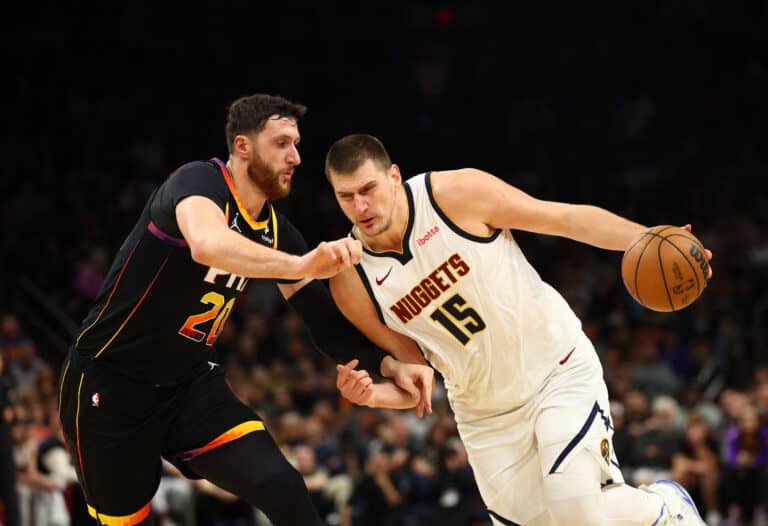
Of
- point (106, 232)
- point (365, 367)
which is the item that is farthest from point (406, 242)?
point (106, 232)

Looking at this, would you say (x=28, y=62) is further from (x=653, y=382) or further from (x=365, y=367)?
(x=365, y=367)

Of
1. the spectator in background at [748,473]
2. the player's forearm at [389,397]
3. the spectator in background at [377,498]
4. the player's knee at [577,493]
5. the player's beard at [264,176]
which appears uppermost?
the player's beard at [264,176]

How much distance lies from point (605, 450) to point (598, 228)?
1075 mm

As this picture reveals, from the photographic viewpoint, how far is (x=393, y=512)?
11.9 meters

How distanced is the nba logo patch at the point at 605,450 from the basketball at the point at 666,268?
72 cm

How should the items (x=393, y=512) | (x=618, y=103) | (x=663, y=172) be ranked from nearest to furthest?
(x=393, y=512) < (x=663, y=172) < (x=618, y=103)

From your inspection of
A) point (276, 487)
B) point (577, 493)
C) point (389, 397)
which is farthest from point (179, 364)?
point (577, 493)

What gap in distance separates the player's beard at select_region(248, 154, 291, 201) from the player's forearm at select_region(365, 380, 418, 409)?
3.51ft

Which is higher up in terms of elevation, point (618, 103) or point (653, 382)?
point (618, 103)

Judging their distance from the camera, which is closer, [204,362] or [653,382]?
[204,362]

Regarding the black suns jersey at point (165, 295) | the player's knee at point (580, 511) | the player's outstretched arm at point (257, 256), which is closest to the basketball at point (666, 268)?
the player's knee at point (580, 511)

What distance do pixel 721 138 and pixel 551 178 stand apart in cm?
292

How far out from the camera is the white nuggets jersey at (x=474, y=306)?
5312 mm

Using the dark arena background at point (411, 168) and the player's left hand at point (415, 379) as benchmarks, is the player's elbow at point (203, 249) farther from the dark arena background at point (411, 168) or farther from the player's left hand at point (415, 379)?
the dark arena background at point (411, 168)
